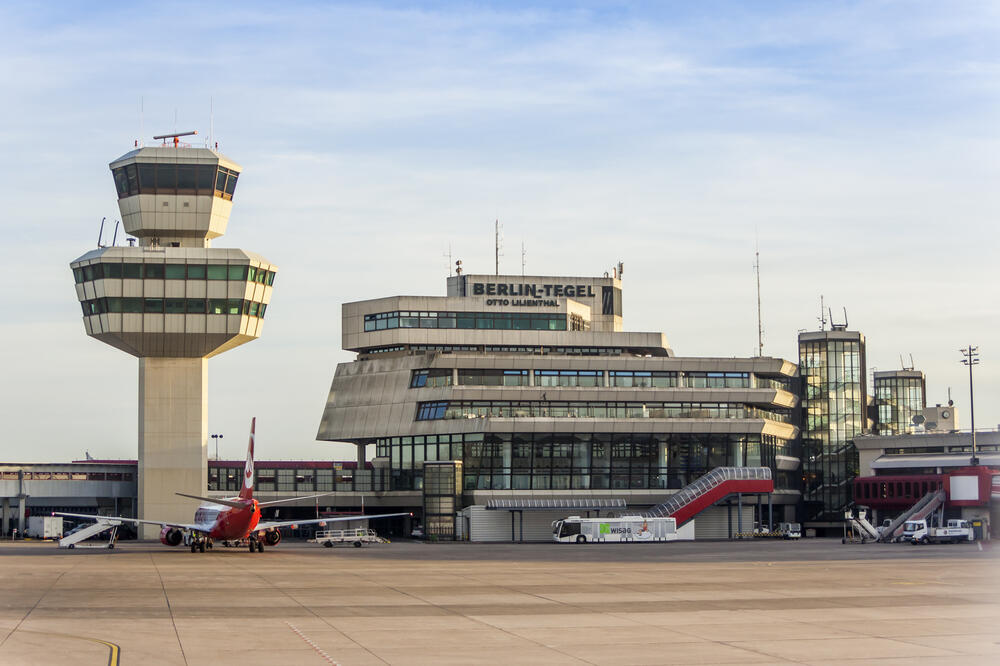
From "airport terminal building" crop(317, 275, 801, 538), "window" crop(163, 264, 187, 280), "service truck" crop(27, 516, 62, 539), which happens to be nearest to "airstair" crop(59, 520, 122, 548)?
"service truck" crop(27, 516, 62, 539)

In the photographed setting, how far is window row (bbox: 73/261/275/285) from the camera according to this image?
10931 centimetres

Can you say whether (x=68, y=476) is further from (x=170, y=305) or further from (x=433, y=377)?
(x=433, y=377)

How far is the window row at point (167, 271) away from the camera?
10931cm

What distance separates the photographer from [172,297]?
359 feet

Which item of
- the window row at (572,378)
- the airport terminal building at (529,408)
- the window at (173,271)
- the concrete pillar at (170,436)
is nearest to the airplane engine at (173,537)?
the concrete pillar at (170,436)

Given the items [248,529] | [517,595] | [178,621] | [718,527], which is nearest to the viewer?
[178,621]

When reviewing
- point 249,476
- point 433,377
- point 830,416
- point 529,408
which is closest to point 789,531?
point 830,416

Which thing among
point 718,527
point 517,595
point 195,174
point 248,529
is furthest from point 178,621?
point 718,527

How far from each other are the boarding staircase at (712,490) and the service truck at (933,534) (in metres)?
15.0

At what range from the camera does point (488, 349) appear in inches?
5123

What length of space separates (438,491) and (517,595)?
65983 mm

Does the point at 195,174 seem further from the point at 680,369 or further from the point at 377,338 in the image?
the point at 680,369

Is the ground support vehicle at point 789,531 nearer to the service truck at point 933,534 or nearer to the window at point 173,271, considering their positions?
the service truck at point 933,534

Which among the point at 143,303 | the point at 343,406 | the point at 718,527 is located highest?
the point at 143,303
